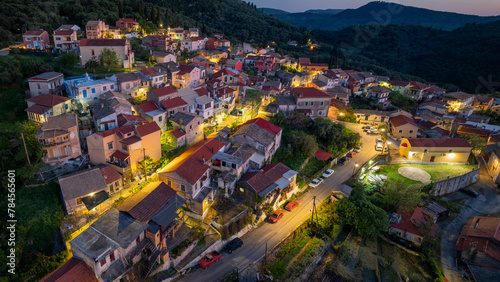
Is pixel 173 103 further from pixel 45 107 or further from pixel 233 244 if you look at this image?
pixel 233 244

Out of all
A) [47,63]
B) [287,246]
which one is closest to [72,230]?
[287,246]

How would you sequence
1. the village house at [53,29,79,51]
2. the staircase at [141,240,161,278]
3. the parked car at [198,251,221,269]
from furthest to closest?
the village house at [53,29,79,51]
the parked car at [198,251,221,269]
the staircase at [141,240,161,278]

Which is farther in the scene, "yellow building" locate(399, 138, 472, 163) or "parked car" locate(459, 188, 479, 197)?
"yellow building" locate(399, 138, 472, 163)

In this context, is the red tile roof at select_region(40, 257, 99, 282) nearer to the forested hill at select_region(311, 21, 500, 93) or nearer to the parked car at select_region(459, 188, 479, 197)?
the parked car at select_region(459, 188, 479, 197)

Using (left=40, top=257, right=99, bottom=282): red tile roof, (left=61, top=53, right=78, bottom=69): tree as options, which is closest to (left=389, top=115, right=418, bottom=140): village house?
(left=40, top=257, right=99, bottom=282): red tile roof

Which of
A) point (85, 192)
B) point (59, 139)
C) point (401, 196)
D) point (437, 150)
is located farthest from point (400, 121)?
point (59, 139)

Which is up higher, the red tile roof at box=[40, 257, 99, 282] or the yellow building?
the yellow building

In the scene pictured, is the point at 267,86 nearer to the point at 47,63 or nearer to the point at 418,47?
the point at 47,63
